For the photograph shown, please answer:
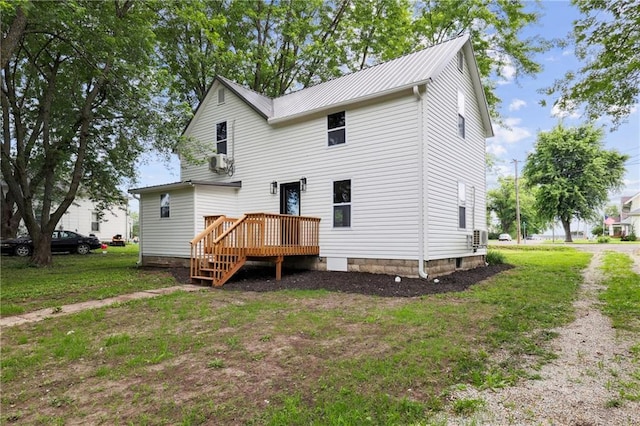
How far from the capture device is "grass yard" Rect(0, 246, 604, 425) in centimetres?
273

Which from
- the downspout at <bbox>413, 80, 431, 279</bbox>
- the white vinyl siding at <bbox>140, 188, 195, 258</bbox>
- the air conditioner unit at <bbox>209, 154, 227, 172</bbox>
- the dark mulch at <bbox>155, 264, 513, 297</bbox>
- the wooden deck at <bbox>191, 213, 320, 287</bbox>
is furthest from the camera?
the air conditioner unit at <bbox>209, 154, 227, 172</bbox>

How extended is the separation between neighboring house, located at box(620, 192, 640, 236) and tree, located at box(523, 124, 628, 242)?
35.5 ft

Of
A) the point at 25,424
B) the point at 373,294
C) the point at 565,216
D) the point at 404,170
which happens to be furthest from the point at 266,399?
the point at 565,216

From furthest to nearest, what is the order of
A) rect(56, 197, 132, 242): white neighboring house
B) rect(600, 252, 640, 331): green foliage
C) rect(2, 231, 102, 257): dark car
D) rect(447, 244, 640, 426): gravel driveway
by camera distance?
1. rect(56, 197, 132, 242): white neighboring house
2. rect(2, 231, 102, 257): dark car
3. rect(600, 252, 640, 331): green foliage
4. rect(447, 244, 640, 426): gravel driveway

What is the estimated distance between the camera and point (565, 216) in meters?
31.5

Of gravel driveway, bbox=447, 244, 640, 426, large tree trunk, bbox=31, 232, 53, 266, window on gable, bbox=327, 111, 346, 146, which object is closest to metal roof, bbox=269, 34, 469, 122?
window on gable, bbox=327, 111, 346, 146

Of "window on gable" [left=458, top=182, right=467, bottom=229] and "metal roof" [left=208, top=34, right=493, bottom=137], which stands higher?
"metal roof" [left=208, top=34, right=493, bottom=137]

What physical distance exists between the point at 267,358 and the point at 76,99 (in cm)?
1506

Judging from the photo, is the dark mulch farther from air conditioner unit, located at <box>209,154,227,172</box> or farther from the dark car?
the dark car

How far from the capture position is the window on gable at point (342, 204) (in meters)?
10.1

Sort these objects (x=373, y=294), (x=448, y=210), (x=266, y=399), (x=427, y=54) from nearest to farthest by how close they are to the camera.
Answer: (x=266, y=399)
(x=373, y=294)
(x=448, y=210)
(x=427, y=54)

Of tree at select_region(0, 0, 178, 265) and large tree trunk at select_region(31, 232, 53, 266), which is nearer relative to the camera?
tree at select_region(0, 0, 178, 265)

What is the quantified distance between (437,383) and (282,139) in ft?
31.3

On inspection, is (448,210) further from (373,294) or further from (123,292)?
(123,292)
